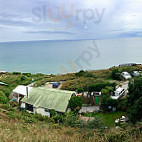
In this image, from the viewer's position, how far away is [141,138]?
3.31 metres


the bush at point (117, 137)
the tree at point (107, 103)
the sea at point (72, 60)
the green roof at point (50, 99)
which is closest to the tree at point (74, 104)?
the green roof at point (50, 99)

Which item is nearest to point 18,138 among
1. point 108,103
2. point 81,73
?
point 108,103

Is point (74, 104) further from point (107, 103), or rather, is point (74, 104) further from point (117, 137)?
point (117, 137)

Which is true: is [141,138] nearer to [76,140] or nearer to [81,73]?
[76,140]

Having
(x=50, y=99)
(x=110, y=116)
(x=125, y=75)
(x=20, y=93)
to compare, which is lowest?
(x=110, y=116)

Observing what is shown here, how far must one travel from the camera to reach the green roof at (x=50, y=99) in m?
10.3

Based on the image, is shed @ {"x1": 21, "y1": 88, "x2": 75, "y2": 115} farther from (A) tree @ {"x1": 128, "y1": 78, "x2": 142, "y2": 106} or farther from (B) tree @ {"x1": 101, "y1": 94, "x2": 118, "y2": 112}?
(A) tree @ {"x1": 128, "y1": 78, "x2": 142, "y2": 106}

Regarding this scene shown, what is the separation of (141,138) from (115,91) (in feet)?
28.6

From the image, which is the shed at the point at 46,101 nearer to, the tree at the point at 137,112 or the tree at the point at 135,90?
the tree at the point at 135,90

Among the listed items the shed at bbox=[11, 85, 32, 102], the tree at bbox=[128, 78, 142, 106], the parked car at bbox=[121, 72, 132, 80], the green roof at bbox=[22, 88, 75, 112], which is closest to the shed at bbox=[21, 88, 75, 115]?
the green roof at bbox=[22, 88, 75, 112]

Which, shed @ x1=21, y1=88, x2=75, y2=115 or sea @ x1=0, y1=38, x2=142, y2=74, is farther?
sea @ x1=0, y1=38, x2=142, y2=74

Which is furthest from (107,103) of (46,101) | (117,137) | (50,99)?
(117,137)

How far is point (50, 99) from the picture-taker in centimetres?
1096

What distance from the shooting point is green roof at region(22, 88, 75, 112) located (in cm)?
→ 1025
